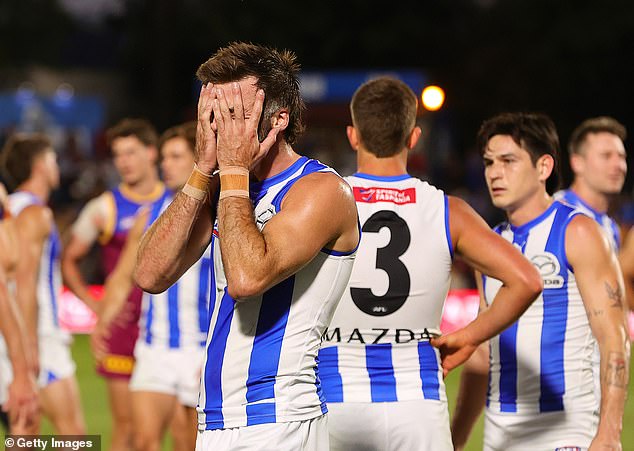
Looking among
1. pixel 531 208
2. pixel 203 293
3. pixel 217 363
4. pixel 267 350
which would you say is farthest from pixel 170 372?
pixel 267 350

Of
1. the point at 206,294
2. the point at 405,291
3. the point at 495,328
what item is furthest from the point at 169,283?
the point at 206,294

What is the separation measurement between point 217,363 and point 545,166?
7.64 ft

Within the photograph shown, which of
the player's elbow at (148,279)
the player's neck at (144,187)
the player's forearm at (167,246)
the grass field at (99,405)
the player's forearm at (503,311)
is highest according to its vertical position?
the player's neck at (144,187)

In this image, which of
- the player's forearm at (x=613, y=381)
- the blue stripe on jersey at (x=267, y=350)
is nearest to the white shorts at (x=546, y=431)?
the player's forearm at (x=613, y=381)

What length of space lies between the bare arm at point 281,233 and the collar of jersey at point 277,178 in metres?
0.11

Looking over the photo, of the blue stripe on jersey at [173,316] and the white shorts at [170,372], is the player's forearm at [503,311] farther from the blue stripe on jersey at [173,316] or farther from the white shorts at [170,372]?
the blue stripe on jersey at [173,316]

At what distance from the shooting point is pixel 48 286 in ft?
27.9

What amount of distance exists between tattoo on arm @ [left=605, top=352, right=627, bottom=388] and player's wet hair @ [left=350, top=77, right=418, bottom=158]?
1.37m

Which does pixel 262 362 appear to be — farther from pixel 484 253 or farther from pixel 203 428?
pixel 484 253

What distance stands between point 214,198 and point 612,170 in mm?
4093

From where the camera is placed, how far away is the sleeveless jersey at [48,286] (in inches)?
327

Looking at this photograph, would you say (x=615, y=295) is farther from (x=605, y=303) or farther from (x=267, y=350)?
(x=267, y=350)

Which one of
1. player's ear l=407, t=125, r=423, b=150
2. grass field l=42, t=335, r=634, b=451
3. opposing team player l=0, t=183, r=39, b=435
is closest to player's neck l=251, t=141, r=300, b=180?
player's ear l=407, t=125, r=423, b=150

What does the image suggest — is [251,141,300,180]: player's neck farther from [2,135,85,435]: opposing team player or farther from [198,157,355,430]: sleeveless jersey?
[2,135,85,435]: opposing team player
